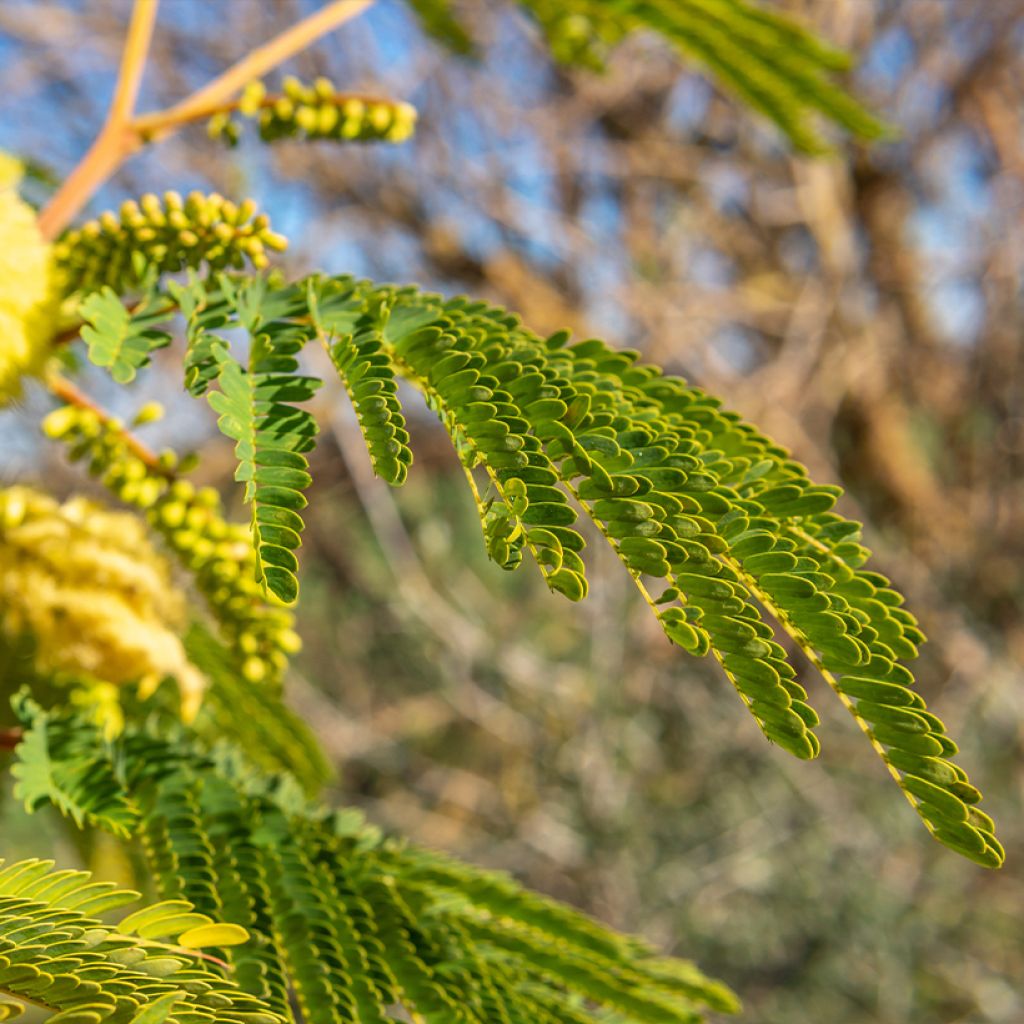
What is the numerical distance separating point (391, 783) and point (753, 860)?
182 centimetres

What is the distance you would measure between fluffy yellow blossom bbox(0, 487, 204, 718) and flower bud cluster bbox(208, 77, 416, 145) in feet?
0.95

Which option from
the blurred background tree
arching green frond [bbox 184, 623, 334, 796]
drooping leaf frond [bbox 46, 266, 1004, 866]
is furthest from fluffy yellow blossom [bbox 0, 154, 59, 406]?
the blurred background tree

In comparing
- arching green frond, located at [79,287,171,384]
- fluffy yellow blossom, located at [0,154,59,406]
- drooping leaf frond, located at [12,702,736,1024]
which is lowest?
drooping leaf frond, located at [12,702,736,1024]

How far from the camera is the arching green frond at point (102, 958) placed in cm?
35

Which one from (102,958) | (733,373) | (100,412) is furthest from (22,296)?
(733,373)

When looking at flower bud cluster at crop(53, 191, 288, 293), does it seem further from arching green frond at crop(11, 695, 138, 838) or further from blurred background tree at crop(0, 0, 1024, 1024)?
blurred background tree at crop(0, 0, 1024, 1024)

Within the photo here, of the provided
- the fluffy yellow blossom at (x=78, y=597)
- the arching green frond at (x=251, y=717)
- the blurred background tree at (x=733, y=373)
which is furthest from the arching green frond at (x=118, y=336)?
the blurred background tree at (x=733, y=373)

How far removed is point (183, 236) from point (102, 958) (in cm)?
38

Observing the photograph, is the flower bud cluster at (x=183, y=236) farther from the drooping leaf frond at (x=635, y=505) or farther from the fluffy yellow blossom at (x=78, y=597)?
the fluffy yellow blossom at (x=78, y=597)

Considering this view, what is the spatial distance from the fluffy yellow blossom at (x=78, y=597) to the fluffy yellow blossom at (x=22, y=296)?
107 millimetres

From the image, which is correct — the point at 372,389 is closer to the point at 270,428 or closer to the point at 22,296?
the point at 270,428

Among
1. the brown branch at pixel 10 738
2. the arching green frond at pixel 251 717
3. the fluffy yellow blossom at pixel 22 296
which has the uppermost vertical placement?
the fluffy yellow blossom at pixel 22 296

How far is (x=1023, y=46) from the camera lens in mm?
3701

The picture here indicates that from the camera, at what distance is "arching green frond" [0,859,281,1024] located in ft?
1.16
